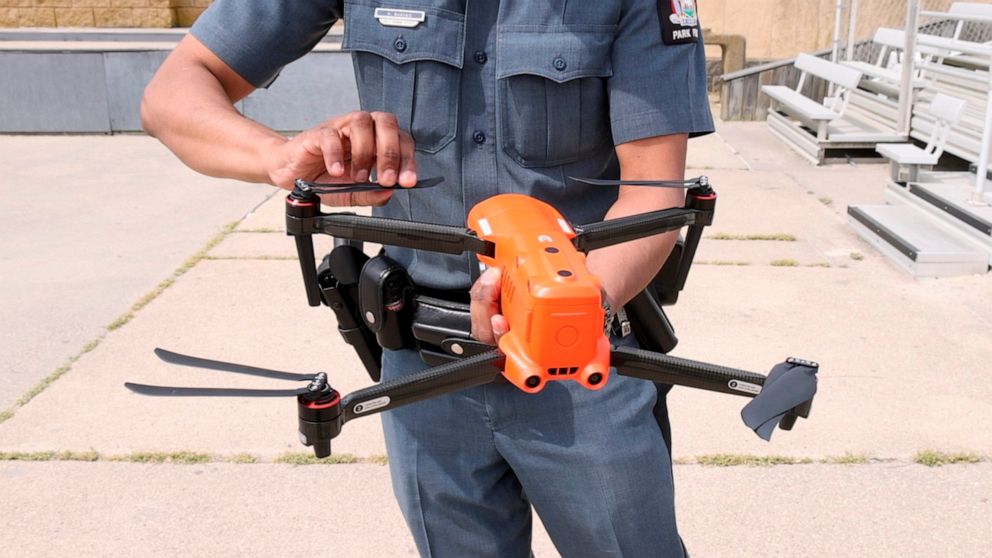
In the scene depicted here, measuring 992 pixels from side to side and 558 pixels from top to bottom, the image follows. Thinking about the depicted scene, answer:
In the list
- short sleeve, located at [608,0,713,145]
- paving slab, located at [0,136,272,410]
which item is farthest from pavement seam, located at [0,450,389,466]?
short sleeve, located at [608,0,713,145]

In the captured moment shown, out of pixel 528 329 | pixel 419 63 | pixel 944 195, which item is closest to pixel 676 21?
pixel 419 63

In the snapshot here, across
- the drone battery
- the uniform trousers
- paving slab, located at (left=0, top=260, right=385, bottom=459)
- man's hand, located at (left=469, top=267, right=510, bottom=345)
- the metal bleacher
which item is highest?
man's hand, located at (left=469, top=267, right=510, bottom=345)

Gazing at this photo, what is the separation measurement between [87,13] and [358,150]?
53.6 ft

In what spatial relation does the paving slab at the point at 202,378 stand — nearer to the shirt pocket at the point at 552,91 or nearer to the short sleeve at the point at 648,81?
the shirt pocket at the point at 552,91

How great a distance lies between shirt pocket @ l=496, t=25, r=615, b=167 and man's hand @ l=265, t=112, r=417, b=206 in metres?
0.34

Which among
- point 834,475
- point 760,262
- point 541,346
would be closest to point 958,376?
point 834,475

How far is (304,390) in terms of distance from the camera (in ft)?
4.07

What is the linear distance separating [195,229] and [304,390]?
551 cm

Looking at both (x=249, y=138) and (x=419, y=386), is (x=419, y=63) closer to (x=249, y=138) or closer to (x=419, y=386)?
(x=249, y=138)

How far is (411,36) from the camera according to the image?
5.45 ft

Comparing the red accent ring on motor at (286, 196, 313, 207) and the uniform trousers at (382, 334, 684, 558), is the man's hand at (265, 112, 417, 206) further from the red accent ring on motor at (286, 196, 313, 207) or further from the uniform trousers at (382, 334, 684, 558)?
the uniform trousers at (382, 334, 684, 558)

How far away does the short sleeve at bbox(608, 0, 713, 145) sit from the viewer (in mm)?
1586

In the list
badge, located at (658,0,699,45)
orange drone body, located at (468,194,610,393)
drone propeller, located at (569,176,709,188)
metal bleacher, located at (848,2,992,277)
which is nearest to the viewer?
orange drone body, located at (468,194,610,393)

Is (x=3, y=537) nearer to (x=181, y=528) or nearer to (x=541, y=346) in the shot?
(x=181, y=528)
